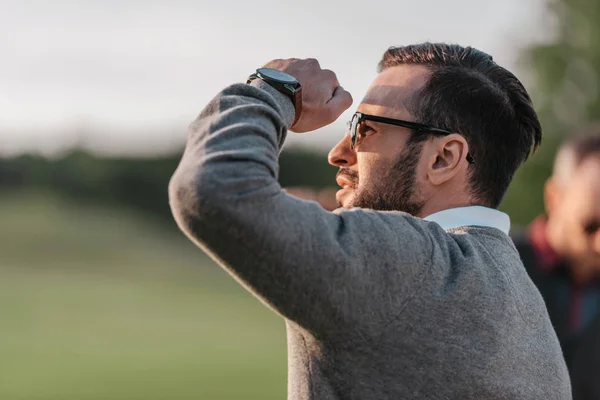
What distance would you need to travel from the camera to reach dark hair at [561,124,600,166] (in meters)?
4.14

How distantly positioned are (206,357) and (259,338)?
6.58 ft

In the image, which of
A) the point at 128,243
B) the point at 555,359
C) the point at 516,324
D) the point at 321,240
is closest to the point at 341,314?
the point at 321,240

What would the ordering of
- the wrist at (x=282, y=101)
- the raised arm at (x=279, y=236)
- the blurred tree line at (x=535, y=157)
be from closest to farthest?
the raised arm at (x=279, y=236) < the wrist at (x=282, y=101) < the blurred tree line at (x=535, y=157)

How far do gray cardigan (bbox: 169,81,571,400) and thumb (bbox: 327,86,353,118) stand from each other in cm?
23

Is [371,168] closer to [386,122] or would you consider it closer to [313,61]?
[386,122]

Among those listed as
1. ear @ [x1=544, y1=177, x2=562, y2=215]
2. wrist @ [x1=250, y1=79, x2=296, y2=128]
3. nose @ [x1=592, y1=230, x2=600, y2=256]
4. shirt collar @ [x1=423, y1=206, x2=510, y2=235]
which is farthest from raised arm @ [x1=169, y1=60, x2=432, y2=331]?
ear @ [x1=544, y1=177, x2=562, y2=215]

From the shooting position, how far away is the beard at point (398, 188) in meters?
2.20

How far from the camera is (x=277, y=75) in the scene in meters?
2.06

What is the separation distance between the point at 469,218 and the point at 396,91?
404 millimetres

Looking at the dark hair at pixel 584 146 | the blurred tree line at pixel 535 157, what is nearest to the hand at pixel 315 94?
the dark hair at pixel 584 146

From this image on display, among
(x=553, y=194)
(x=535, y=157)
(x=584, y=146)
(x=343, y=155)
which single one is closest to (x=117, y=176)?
(x=535, y=157)

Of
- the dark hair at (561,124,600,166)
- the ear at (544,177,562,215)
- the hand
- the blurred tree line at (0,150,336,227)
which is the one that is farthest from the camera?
the blurred tree line at (0,150,336,227)

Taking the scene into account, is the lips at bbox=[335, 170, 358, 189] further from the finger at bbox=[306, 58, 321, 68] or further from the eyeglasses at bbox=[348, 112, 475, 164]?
the finger at bbox=[306, 58, 321, 68]

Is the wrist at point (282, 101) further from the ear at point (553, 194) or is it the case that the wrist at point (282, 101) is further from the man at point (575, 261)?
the ear at point (553, 194)
